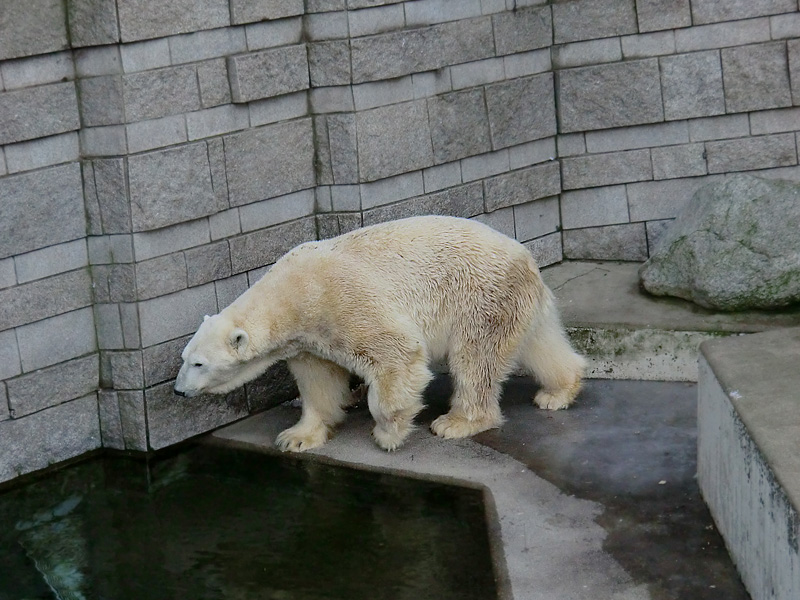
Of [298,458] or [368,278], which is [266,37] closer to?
[368,278]

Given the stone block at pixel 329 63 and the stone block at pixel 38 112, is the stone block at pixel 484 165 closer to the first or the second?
the stone block at pixel 329 63

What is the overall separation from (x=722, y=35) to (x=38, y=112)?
4.36 meters

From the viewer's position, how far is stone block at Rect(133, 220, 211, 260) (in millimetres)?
6172

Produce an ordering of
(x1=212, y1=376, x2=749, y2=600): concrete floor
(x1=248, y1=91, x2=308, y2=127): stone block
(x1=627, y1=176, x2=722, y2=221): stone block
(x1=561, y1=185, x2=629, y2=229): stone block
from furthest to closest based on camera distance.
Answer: (x1=561, y1=185, x2=629, y2=229): stone block → (x1=627, y1=176, x2=722, y2=221): stone block → (x1=248, y1=91, x2=308, y2=127): stone block → (x1=212, y1=376, x2=749, y2=600): concrete floor

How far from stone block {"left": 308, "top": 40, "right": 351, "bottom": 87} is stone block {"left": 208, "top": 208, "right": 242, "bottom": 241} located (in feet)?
2.97

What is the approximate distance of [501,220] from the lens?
25.5 feet

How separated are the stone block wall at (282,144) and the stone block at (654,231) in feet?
0.07

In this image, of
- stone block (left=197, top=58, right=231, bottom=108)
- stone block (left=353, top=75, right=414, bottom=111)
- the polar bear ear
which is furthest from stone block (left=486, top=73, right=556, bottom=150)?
the polar bear ear

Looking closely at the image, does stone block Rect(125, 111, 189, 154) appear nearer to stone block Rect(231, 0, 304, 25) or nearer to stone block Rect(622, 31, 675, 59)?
stone block Rect(231, 0, 304, 25)

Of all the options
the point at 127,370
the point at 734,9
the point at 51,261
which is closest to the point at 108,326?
the point at 127,370

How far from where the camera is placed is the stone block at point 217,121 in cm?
630

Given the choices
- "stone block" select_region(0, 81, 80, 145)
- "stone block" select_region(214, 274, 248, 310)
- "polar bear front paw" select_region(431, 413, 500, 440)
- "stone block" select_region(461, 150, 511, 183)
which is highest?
"stone block" select_region(0, 81, 80, 145)

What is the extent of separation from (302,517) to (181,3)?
8.93ft

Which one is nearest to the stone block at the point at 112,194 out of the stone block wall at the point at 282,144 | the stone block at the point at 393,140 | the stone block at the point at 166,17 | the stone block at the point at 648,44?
the stone block wall at the point at 282,144
